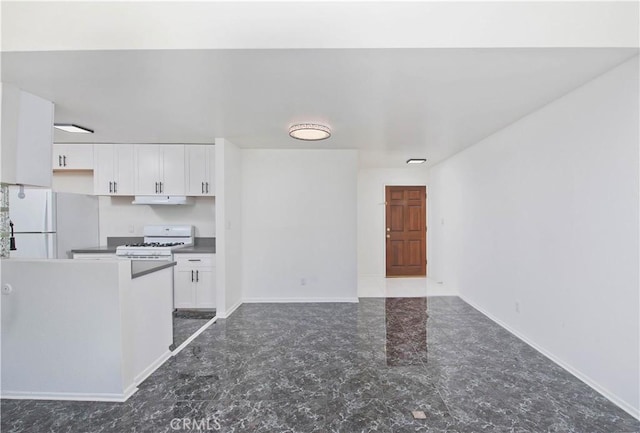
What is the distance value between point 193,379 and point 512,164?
380 centimetres

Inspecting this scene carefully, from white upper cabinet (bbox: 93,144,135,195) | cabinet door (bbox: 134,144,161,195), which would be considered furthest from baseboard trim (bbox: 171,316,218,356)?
white upper cabinet (bbox: 93,144,135,195)

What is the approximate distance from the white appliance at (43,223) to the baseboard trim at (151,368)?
213 centimetres

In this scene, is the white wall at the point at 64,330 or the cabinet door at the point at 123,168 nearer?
the white wall at the point at 64,330

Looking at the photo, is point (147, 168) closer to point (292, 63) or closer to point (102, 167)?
point (102, 167)

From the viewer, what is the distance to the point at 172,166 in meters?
4.40

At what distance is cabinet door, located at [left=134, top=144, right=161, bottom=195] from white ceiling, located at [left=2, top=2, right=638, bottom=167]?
1.24 metres

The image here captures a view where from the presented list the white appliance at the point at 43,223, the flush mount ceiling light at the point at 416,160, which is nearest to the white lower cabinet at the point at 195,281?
the white appliance at the point at 43,223

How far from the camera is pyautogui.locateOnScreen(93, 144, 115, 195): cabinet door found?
4.36m

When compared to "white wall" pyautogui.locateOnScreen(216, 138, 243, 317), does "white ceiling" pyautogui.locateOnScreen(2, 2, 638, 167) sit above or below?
above

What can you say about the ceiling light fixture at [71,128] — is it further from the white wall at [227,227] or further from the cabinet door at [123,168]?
the white wall at [227,227]

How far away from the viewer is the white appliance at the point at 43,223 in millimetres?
3752

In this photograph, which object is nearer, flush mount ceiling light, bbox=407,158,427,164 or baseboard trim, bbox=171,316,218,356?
baseboard trim, bbox=171,316,218,356

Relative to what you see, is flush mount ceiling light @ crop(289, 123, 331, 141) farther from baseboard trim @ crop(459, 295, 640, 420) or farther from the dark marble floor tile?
baseboard trim @ crop(459, 295, 640, 420)

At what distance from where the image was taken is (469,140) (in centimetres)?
420
